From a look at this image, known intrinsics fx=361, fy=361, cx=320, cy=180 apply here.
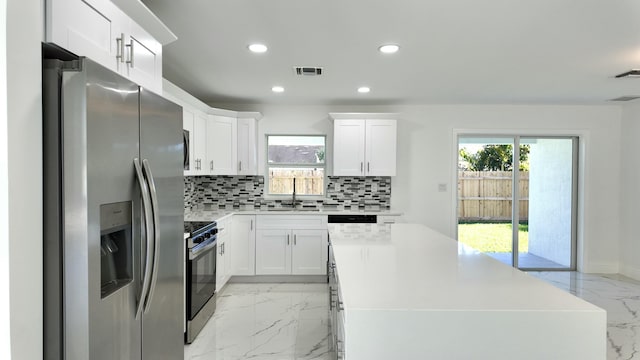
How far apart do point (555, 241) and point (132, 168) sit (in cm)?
571

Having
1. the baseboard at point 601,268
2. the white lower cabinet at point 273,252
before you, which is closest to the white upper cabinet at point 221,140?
the white lower cabinet at point 273,252

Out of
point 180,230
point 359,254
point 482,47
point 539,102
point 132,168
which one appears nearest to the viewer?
point 132,168

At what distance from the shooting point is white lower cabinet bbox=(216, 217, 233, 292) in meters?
3.75

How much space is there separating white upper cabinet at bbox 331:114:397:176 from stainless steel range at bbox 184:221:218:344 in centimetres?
200

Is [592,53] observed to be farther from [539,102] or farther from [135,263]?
[135,263]

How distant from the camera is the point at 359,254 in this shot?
2.02m

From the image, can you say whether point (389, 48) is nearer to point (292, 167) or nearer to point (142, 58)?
point (142, 58)

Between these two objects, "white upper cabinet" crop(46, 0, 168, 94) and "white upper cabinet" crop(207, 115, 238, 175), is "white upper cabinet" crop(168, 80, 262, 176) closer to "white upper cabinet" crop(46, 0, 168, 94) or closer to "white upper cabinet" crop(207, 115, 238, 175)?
"white upper cabinet" crop(207, 115, 238, 175)

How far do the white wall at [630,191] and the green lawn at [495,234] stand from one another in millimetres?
1222

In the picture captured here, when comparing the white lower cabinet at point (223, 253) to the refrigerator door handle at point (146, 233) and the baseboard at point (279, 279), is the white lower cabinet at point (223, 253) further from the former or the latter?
the refrigerator door handle at point (146, 233)

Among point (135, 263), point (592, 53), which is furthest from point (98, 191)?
point (592, 53)

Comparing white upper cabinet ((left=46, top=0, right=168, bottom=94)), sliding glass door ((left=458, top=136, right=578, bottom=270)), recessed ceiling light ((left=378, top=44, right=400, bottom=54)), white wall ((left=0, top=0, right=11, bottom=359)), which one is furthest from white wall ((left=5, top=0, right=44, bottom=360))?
sliding glass door ((left=458, top=136, right=578, bottom=270))

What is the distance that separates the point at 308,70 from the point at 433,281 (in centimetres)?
245

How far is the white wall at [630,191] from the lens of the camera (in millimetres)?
4781
